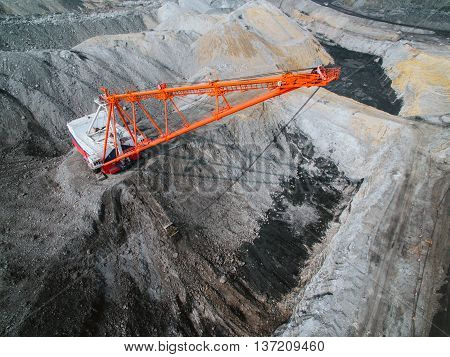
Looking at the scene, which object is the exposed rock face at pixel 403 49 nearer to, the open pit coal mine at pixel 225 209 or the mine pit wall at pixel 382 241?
the open pit coal mine at pixel 225 209

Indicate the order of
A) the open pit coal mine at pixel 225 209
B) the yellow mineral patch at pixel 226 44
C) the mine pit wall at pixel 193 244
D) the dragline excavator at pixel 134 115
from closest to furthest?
the open pit coal mine at pixel 225 209, the mine pit wall at pixel 193 244, the dragline excavator at pixel 134 115, the yellow mineral patch at pixel 226 44

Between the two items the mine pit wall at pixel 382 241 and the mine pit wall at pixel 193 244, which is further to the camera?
the mine pit wall at pixel 193 244

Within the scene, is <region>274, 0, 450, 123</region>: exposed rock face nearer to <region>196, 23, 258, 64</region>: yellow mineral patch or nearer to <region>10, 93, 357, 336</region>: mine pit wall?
<region>10, 93, 357, 336</region>: mine pit wall

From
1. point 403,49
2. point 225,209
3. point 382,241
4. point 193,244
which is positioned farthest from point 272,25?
point 193,244

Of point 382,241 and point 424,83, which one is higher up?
point 382,241

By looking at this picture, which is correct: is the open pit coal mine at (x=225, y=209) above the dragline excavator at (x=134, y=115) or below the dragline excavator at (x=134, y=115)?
below

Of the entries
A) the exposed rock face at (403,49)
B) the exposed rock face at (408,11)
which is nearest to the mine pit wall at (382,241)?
the exposed rock face at (403,49)

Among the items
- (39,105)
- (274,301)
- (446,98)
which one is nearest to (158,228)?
(274,301)

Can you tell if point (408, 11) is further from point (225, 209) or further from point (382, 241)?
point (225, 209)

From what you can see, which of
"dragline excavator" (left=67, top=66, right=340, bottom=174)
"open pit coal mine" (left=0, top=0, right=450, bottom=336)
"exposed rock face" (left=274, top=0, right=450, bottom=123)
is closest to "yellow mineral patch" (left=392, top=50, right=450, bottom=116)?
"exposed rock face" (left=274, top=0, right=450, bottom=123)

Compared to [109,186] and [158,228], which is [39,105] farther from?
[158,228]
